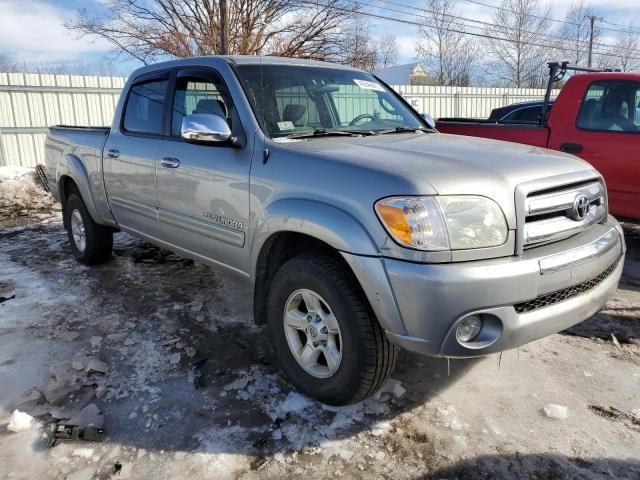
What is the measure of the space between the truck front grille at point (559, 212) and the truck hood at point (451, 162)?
98 mm

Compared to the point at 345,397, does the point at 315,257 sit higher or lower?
higher

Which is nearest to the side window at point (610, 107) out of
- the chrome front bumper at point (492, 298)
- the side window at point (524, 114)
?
the chrome front bumper at point (492, 298)

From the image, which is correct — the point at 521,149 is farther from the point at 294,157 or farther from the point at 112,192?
the point at 112,192

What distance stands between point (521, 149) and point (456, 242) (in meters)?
1.10

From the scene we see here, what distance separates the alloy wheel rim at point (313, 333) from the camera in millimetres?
2824

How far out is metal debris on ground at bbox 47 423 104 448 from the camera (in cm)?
A: 271

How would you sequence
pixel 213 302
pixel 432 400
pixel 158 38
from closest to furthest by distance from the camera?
1. pixel 432 400
2. pixel 213 302
3. pixel 158 38

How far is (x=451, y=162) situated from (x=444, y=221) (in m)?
0.43

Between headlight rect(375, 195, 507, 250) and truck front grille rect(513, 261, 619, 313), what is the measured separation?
13.2 inches

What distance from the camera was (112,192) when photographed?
4.79 meters

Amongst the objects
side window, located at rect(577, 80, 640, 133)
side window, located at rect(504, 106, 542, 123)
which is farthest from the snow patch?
side window, located at rect(504, 106, 542, 123)

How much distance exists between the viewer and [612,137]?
517 centimetres

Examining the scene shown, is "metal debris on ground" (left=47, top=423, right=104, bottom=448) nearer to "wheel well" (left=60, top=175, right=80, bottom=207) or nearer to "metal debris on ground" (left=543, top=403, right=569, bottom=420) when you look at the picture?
"metal debris on ground" (left=543, top=403, right=569, bottom=420)

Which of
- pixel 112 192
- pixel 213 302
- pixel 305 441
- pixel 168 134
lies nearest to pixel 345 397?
pixel 305 441
